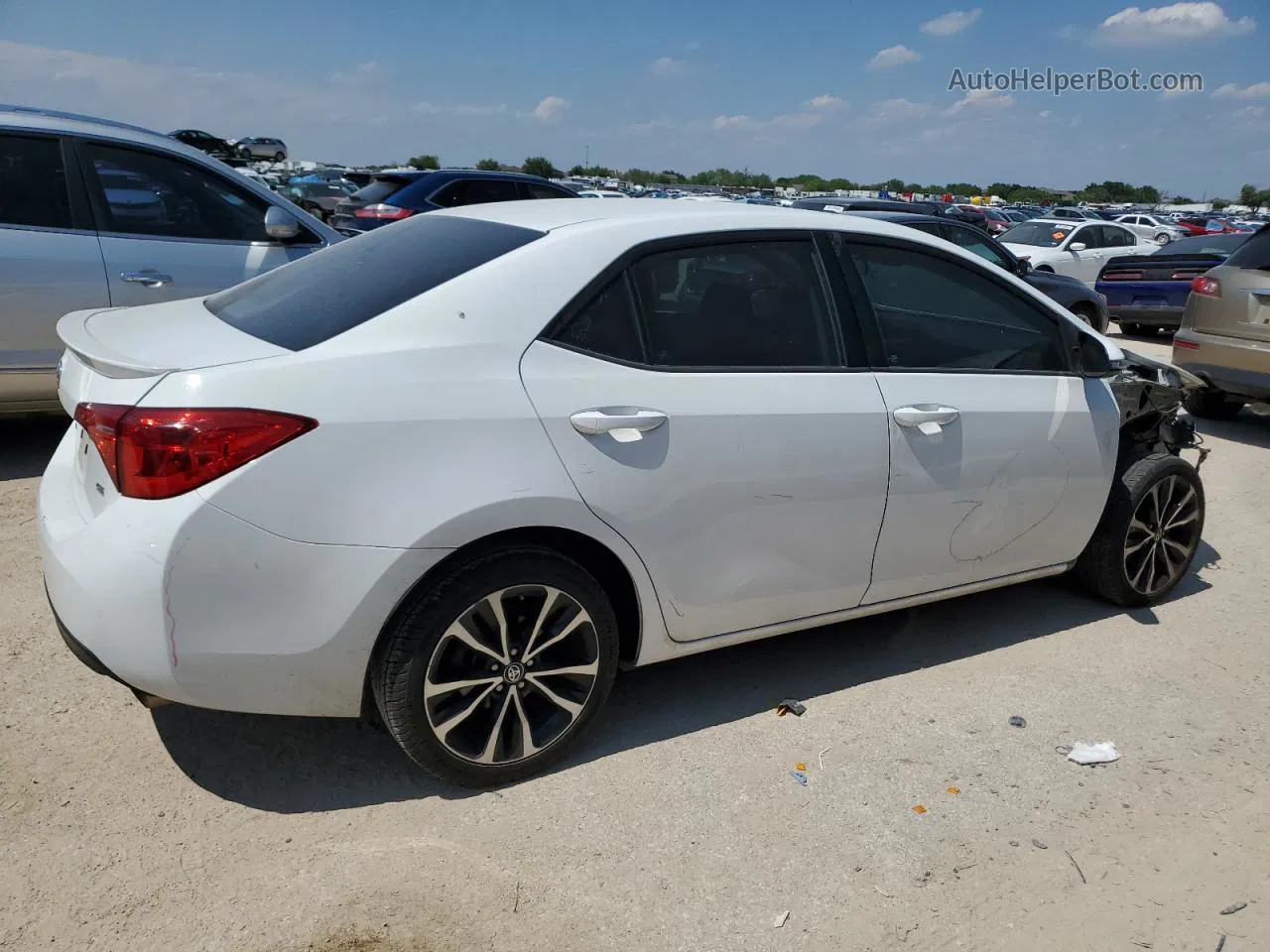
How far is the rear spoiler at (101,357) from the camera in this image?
2.55 metres

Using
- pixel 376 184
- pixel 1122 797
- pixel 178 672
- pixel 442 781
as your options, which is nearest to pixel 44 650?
pixel 178 672

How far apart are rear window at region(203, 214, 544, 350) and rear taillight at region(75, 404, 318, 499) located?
0.32 m

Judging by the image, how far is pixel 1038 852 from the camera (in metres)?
2.83

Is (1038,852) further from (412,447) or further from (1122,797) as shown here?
(412,447)

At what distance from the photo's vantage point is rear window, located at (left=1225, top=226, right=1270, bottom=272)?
743 centimetres

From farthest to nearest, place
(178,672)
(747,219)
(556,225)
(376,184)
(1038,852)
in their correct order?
(376,184), (747,219), (556,225), (1038,852), (178,672)

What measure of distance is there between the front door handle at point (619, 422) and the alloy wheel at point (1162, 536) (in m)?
2.51

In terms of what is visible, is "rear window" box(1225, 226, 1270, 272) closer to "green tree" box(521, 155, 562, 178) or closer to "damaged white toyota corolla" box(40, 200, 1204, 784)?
"damaged white toyota corolla" box(40, 200, 1204, 784)

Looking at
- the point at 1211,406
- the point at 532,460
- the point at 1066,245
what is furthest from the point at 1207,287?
the point at 1066,245

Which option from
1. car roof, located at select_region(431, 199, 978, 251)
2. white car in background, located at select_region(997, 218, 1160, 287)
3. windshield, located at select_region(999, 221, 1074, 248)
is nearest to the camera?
car roof, located at select_region(431, 199, 978, 251)

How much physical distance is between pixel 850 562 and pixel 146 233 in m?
4.42

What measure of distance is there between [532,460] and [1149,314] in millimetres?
13020

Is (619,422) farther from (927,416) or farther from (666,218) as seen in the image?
(927,416)

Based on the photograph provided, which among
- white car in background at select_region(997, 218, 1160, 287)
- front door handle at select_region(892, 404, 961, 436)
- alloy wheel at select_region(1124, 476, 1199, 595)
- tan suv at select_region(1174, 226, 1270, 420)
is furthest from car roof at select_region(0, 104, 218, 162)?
white car in background at select_region(997, 218, 1160, 287)
